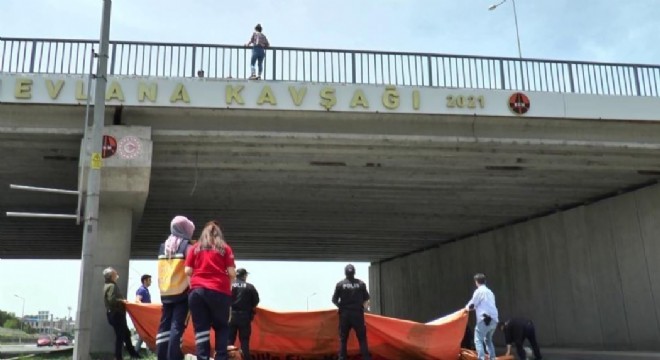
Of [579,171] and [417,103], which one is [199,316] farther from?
[579,171]

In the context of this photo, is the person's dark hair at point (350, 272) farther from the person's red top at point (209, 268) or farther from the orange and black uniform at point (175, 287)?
the person's red top at point (209, 268)

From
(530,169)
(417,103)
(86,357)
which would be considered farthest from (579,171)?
(86,357)

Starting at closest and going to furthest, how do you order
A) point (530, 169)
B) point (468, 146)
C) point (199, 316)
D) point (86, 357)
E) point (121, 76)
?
point (199, 316)
point (86, 357)
point (121, 76)
point (468, 146)
point (530, 169)

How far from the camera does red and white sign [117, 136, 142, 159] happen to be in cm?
1290

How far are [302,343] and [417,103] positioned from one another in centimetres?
609

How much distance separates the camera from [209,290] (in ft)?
19.5

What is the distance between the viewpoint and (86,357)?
26.9 ft

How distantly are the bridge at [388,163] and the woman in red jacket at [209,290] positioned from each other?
23.9 feet

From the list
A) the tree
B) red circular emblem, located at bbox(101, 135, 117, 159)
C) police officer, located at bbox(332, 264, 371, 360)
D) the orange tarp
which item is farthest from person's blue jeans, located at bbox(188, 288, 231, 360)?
the tree

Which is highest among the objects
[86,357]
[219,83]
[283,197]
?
[219,83]

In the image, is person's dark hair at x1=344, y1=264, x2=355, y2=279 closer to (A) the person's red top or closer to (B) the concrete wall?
(A) the person's red top

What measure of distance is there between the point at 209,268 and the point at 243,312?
3.64m

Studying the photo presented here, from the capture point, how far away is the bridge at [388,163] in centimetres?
1315

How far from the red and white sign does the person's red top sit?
735cm
